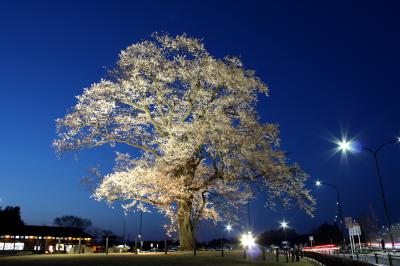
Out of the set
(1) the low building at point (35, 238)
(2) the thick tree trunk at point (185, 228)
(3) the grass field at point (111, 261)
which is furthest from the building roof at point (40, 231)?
(3) the grass field at point (111, 261)

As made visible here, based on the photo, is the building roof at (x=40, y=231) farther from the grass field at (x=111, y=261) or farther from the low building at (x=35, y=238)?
the grass field at (x=111, y=261)

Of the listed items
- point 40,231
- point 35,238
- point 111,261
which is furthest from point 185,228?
point 40,231

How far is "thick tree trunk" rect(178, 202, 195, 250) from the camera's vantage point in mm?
29828

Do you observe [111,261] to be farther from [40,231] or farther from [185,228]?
[40,231]

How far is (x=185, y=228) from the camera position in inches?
1187

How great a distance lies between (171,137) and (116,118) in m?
4.98

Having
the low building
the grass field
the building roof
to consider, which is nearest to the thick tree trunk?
the grass field

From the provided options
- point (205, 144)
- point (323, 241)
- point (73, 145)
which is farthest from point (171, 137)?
point (323, 241)

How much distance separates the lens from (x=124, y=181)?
28.2 metres

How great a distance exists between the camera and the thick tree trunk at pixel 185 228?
29828mm

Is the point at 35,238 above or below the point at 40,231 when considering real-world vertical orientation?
below

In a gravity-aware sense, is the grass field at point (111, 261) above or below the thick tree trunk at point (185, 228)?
below

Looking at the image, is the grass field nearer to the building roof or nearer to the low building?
the low building

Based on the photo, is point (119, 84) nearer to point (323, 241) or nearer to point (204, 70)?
point (204, 70)
